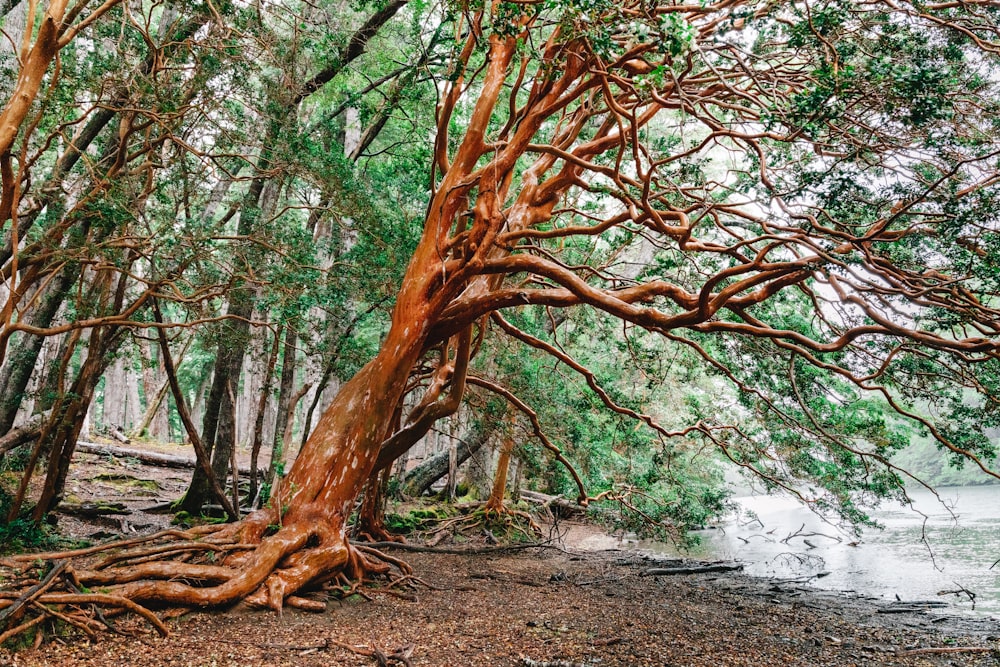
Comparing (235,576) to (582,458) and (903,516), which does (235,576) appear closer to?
(582,458)

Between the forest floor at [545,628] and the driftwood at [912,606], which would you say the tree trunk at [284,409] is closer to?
the forest floor at [545,628]

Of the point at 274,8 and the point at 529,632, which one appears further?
the point at 274,8

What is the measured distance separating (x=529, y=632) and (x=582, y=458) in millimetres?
5147

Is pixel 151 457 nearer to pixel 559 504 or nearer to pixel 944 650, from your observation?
pixel 559 504

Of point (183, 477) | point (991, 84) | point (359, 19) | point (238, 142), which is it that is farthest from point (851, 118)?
point (183, 477)

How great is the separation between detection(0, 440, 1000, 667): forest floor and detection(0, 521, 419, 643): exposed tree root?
138 mm

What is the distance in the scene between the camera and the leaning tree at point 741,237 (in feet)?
14.0

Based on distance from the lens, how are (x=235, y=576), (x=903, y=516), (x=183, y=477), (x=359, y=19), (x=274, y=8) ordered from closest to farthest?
1. (x=235, y=576)
2. (x=274, y=8)
3. (x=359, y=19)
4. (x=183, y=477)
5. (x=903, y=516)

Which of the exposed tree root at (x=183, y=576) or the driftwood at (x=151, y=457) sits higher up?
the driftwood at (x=151, y=457)

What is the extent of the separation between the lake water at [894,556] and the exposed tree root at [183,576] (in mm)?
5777

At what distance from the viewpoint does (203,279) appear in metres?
6.87


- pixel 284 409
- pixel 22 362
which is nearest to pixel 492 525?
pixel 284 409

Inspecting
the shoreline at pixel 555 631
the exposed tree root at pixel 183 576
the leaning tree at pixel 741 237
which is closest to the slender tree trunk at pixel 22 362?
the exposed tree root at pixel 183 576

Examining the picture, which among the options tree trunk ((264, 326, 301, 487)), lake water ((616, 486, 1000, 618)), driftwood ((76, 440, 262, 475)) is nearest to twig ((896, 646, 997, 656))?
lake water ((616, 486, 1000, 618))
